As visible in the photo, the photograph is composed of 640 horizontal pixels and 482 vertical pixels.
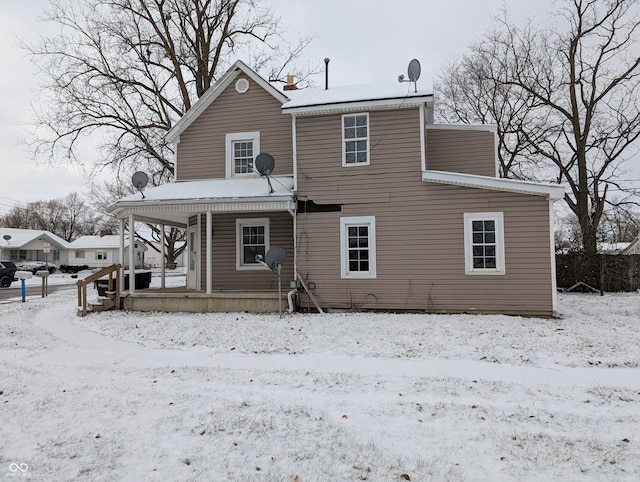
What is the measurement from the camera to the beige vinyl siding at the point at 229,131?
43.5ft

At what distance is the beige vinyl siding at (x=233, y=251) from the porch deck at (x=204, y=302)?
1281mm

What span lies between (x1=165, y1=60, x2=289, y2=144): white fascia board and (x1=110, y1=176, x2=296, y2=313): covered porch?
1858mm

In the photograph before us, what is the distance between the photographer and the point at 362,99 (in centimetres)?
1131

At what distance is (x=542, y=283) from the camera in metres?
10.4

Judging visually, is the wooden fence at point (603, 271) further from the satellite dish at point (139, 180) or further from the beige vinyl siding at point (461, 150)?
the satellite dish at point (139, 180)

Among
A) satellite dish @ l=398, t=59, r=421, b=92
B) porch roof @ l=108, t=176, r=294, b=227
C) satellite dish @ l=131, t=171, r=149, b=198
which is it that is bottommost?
porch roof @ l=108, t=176, r=294, b=227

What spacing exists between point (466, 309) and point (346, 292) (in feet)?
10.5

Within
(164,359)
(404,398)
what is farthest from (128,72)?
(404,398)

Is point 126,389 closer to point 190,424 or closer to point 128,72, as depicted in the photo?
point 190,424

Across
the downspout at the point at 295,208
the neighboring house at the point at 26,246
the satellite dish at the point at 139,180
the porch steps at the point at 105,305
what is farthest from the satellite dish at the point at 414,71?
the neighboring house at the point at 26,246

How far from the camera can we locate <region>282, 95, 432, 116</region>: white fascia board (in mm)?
11039

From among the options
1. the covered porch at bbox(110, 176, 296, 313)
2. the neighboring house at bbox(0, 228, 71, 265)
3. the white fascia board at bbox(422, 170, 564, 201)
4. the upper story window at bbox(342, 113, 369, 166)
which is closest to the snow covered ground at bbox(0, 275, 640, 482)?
the covered porch at bbox(110, 176, 296, 313)

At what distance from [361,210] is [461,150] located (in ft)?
15.7

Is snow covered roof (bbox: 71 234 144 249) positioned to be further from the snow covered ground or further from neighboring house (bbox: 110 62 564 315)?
the snow covered ground
